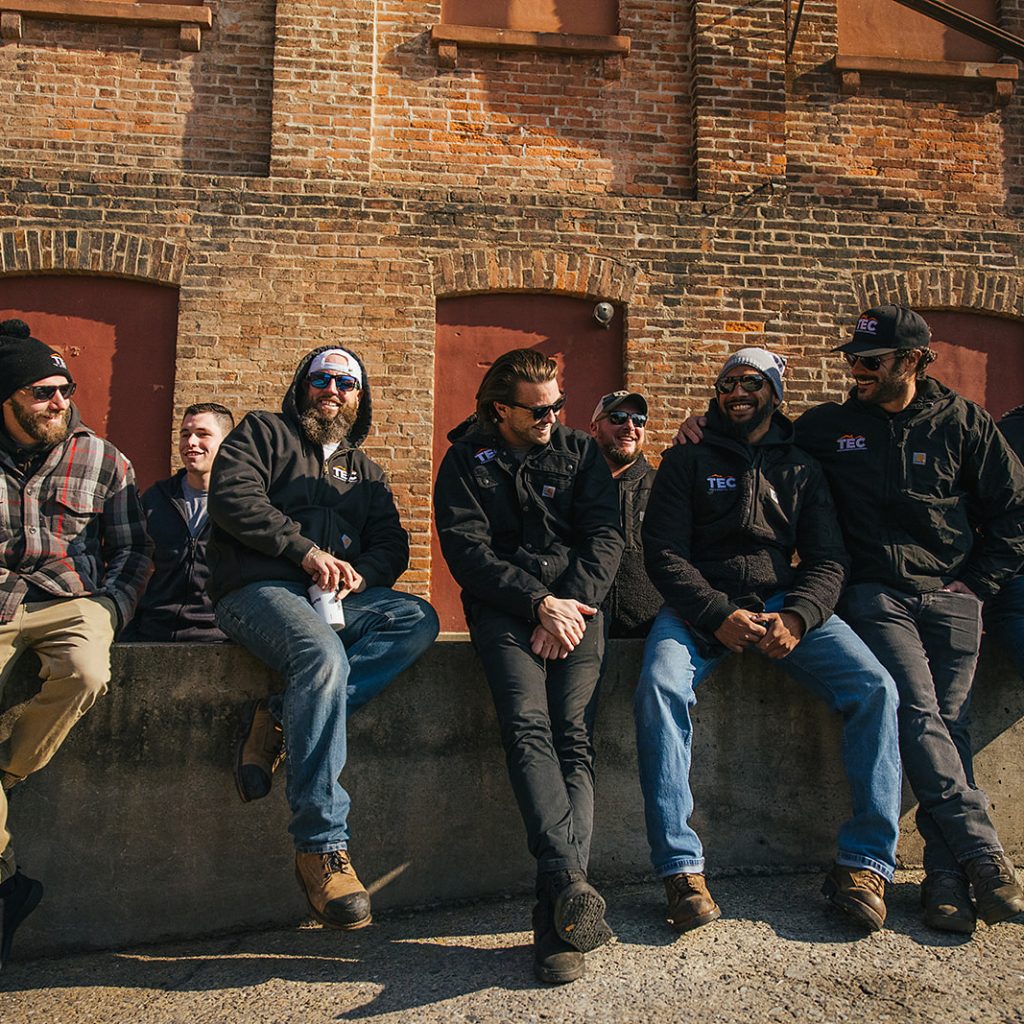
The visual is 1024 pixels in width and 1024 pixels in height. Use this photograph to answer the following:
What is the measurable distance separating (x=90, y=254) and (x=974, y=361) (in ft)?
22.8

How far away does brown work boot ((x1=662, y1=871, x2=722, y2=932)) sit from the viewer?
3.35 metres

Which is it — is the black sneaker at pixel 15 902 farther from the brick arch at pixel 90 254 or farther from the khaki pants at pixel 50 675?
the brick arch at pixel 90 254

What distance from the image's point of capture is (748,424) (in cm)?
420

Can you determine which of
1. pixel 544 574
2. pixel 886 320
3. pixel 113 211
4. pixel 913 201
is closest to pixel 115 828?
pixel 544 574

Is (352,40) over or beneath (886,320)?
over

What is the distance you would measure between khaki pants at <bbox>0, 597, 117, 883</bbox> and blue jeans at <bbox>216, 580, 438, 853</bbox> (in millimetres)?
476

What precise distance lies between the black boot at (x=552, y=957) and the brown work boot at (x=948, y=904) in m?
1.26

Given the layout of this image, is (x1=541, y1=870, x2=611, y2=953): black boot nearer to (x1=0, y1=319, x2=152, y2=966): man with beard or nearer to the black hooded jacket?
the black hooded jacket

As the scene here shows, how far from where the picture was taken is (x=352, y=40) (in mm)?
7898

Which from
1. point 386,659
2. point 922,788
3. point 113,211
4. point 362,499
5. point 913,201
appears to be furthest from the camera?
point 913,201

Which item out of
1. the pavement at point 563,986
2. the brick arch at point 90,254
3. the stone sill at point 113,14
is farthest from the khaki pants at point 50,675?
the stone sill at point 113,14

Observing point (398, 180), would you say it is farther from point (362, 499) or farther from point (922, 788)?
point (922, 788)

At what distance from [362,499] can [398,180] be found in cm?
451

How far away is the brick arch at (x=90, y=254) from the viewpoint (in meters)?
7.48
